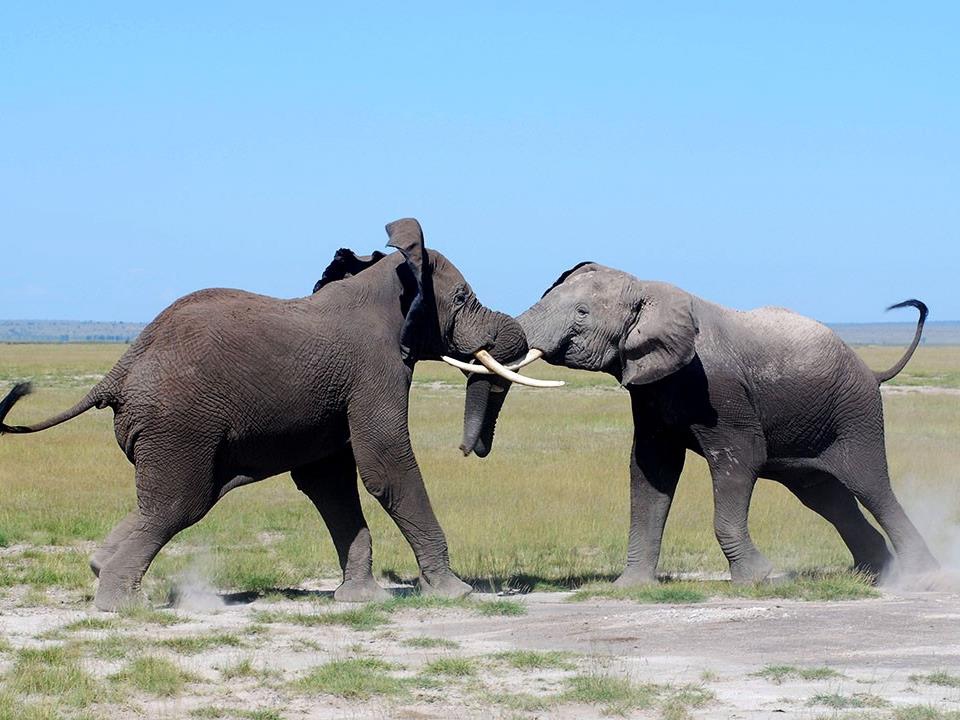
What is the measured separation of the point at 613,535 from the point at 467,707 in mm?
7641

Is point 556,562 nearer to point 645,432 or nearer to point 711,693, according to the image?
→ point 645,432

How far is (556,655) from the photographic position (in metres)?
8.20

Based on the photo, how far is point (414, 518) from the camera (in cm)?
1060

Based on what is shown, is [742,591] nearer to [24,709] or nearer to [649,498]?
[649,498]

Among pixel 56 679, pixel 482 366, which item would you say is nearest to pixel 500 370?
pixel 482 366

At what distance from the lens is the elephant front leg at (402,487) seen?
1038 cm

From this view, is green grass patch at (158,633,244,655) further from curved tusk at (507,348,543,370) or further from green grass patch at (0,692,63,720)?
curved tusk at (507,348,543,370)

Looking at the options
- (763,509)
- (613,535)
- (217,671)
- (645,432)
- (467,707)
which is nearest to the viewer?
(467,707)

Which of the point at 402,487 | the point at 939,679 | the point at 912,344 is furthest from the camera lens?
the point at 912,344

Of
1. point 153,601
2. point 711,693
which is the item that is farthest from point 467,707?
point 153,601

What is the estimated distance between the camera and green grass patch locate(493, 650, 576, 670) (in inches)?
314

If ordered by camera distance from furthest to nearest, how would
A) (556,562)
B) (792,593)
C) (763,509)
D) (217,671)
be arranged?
(763,509) → (556,562) → (792,593) → (217,671)

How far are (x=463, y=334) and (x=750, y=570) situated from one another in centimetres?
268

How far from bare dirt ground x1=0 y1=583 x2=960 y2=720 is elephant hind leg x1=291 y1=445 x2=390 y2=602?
56 cm
